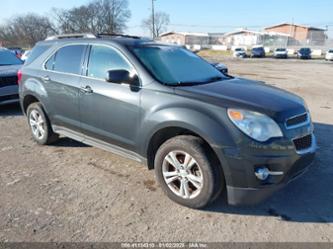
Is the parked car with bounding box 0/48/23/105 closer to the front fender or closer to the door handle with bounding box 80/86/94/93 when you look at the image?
the door handle with bounding box 80/86/94/93

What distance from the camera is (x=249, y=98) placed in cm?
335

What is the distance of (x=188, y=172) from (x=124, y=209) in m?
0.80

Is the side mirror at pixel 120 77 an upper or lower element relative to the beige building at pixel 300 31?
lower

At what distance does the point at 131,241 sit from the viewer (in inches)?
114

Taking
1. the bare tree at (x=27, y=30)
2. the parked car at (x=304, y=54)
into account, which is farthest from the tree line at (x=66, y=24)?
the parked car at (x=304, y=54)

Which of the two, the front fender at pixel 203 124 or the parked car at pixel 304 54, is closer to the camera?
the front fender at pixel 203 124

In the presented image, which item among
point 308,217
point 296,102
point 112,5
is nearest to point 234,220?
point 308,217

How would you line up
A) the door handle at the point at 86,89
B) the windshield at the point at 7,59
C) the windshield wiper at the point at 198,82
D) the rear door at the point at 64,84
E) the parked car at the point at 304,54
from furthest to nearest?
the parked car at the point at 304,54 < the windshield at the point at 7,59 < the rear door at the point at 64,84 < the door handle at the point at 86,89 < the windshield wiper at the point at 198,82

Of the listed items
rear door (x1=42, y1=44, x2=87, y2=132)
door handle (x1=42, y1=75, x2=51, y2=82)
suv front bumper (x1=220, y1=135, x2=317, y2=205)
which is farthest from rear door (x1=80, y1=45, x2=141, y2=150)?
suv front bumper (x1=220, y1=135, x2=317, y2=205)

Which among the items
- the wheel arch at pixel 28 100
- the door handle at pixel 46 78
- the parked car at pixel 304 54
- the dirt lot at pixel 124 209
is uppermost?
the door handle at pixel 46 78

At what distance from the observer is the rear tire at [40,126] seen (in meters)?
5.19

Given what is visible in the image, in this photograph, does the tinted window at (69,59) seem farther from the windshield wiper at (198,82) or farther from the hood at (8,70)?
the hood at (8,70)

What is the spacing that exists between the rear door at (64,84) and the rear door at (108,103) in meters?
0.18

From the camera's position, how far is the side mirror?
365cm
